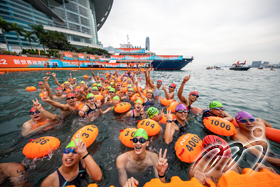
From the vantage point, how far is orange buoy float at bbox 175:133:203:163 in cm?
291

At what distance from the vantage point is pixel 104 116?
20.5 ft

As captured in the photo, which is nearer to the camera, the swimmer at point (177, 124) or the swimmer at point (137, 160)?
the swimmer at point (137, 160)

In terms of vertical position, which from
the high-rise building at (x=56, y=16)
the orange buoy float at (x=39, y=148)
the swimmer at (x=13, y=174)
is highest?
the high-rise building at (x=56, y=16)

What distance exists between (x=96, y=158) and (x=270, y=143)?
23.7 ft

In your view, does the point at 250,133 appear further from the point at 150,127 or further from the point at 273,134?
the point at 150,127

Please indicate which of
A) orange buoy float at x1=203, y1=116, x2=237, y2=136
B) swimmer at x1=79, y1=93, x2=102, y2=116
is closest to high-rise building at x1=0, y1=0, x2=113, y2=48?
swimmer at x1=79, y1=93, x2=102, y2=116

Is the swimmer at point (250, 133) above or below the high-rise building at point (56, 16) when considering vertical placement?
below

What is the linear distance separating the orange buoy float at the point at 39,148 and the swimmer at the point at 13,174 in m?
0.35

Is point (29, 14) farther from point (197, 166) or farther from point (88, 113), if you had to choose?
point (197, 166)

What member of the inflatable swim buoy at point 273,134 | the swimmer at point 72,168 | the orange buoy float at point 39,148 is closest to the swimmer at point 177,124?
the swimmer at point 72,168

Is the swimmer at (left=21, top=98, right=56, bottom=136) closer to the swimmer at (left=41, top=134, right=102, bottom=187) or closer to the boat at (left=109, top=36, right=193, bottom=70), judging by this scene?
the swimmer at (left=41, top=134, right=102, bottom=187)

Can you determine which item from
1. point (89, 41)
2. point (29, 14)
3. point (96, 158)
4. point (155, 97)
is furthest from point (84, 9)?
point (96, 158)

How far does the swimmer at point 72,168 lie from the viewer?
7.20ft

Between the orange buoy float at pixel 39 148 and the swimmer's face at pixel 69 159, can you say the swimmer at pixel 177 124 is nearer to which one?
the swimmer's face at pixel 69 159
